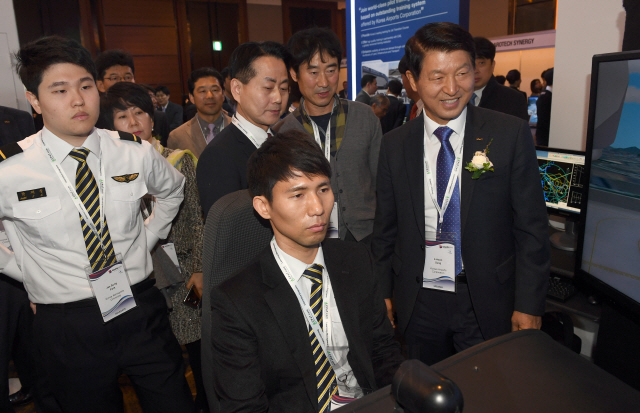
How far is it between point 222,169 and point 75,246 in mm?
679

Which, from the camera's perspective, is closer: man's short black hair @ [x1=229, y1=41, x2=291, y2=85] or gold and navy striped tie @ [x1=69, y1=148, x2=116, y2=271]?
gold and navy striped tie @ [x1=69, y1=148, x2=116, y2=271]

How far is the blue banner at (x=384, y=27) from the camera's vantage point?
14.5 ft

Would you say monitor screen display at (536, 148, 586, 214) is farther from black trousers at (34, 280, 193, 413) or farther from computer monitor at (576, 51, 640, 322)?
black trousers at (34, 280, 193, 413)

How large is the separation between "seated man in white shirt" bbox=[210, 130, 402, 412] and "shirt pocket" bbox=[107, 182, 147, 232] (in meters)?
0.70

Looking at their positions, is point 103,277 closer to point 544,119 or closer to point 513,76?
point 544,119

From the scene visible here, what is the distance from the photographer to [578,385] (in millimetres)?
769

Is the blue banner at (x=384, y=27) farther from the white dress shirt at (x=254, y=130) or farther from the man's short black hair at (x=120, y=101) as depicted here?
the man's short black hair at (x=120, y=101)

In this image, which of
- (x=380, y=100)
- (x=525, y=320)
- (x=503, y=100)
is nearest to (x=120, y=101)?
(x=525, y=320)

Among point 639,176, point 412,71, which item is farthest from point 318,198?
point 639,176

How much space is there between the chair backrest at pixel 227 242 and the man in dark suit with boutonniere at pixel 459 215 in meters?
0.71

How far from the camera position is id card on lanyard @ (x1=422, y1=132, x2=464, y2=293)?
5.87ft

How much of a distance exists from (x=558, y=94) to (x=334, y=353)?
8.14ft

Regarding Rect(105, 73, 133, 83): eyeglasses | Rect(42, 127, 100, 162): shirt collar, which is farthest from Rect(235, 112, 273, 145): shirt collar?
Rect(105, 73, 133, 83): eyeglasses

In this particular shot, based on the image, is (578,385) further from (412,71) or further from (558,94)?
(558,94)
